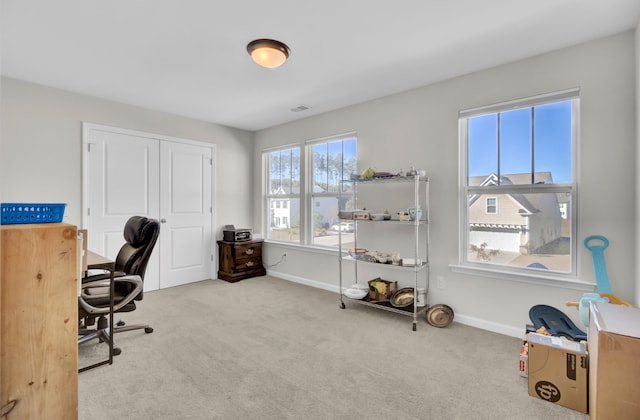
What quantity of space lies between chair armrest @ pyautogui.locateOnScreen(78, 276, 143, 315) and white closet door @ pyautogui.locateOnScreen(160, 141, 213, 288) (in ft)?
6.12

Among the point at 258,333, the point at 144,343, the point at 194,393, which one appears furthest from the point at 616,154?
the point at 144,343

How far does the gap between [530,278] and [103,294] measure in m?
3.51

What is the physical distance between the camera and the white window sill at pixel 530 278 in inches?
96.1

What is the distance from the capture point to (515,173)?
280 centimetres

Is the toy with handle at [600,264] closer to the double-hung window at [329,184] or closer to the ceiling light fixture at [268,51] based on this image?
the double-hung window at [329,184]

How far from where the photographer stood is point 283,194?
496 cm

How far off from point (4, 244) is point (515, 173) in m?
3.35

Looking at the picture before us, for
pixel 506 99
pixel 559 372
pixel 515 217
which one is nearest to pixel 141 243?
pixel 559 372

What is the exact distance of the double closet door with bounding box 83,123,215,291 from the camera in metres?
3.76

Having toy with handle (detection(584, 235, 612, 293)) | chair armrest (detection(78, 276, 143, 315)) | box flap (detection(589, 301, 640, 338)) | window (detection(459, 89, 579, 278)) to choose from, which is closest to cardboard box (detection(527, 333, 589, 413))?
box flap (detection(589, 301, 640, 338))

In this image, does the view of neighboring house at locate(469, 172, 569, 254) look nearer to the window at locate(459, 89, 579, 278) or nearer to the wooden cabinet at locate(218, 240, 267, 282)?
the window at locate(459, 89, 579, 278)

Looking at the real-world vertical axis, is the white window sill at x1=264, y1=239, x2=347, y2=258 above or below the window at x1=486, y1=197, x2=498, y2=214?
below

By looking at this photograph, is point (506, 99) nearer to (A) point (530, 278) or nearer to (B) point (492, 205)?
(B) point (492, 205)

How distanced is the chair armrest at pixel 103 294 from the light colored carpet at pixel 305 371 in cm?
40
